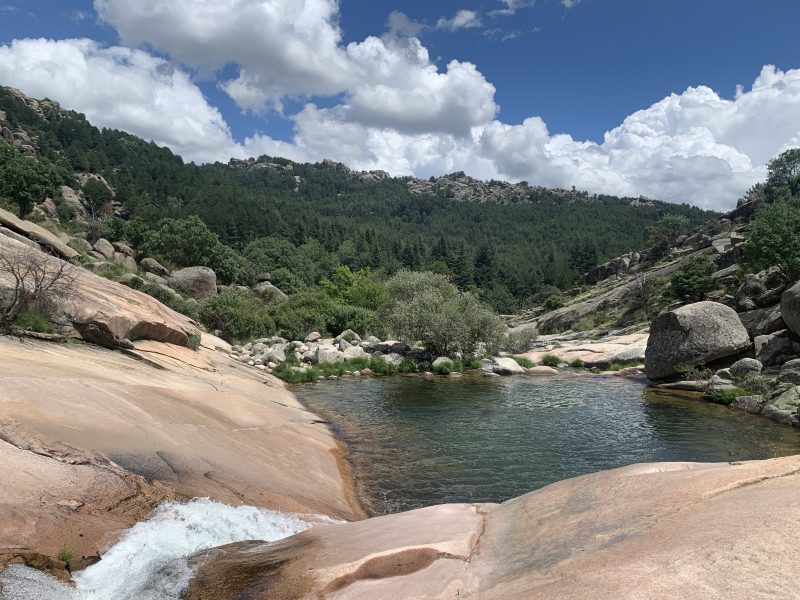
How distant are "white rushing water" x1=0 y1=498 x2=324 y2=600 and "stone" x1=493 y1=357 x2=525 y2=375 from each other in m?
28.4

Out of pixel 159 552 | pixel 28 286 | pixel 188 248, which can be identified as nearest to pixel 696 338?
pixel 159 552

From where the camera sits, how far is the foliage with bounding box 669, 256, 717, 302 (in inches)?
2215

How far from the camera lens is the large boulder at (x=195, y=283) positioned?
62125mm

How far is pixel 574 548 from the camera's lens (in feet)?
17.9

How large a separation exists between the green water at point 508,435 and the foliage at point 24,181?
5849 centimetres

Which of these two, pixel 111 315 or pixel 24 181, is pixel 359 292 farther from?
pixel 111 315

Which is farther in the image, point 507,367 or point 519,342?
point 519,342

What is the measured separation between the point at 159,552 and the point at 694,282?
62285mm

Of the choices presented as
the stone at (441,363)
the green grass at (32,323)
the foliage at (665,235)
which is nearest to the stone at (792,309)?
the stone at (441,363)

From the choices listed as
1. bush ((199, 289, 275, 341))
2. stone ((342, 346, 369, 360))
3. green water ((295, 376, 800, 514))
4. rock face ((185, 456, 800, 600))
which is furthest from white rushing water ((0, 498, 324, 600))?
bush ((199, 289, 275, 341))

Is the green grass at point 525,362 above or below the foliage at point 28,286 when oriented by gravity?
below

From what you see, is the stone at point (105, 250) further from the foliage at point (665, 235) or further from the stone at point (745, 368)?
the foliage at point (665, 235)

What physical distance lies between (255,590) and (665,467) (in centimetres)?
632

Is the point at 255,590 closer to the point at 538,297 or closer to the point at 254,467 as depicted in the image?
the point at 254,467
